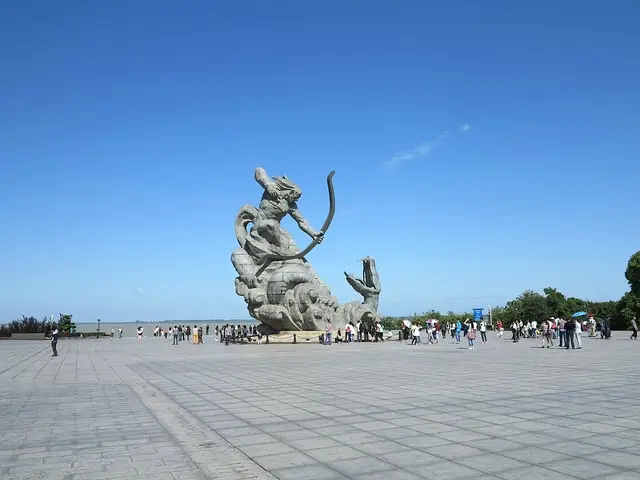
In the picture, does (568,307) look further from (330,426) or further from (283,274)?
(330,426)

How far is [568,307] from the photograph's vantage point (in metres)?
48.7

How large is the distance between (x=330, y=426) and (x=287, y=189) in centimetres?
2490

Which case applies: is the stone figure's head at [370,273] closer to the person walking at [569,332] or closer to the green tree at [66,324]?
the person walking at [569,332]

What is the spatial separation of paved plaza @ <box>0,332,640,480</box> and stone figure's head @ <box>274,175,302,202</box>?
18.6 meters

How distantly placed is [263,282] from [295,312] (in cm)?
274

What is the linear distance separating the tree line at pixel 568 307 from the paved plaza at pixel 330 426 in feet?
104

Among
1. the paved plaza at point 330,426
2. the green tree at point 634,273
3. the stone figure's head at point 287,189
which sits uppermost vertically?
the stone figure's head at point 287,189

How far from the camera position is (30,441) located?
6.84 metres

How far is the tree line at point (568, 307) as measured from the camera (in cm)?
4181

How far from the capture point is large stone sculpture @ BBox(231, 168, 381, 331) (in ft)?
93.3

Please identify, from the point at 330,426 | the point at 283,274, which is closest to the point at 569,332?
the point at 283,274

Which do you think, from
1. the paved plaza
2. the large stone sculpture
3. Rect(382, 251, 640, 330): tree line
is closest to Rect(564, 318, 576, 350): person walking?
the paved plaza

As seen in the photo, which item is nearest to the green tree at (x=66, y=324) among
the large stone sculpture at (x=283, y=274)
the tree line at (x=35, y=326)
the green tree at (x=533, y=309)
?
→ the tree line at (x=35, y=326)

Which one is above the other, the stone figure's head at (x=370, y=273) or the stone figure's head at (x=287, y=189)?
the stone figure's head at (x=287, y=189)
